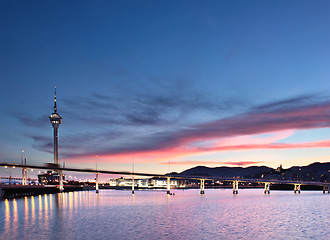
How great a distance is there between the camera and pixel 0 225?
161 feet

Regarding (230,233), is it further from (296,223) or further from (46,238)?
(46,238)

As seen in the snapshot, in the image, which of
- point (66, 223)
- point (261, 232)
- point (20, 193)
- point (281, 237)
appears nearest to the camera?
point (281, 237)

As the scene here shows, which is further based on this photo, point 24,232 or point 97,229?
point 97,229

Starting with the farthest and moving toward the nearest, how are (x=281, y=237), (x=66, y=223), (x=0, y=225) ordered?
(x=66, y=223)
(x=0, y=225)
(x=281, y=237)

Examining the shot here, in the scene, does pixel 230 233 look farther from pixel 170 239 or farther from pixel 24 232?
pixel 24 232

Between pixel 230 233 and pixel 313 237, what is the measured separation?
956 cm

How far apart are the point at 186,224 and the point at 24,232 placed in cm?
2213

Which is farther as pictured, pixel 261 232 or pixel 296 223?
pixel 296 223

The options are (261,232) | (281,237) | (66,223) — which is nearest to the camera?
(281,237)

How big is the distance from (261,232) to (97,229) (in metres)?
21.2

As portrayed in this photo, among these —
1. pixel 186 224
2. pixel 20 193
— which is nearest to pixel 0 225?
pixel 186 224

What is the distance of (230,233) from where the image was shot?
4288 cm

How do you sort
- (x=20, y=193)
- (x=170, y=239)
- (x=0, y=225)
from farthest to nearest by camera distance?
(x=20, y=193) < (x=0, y=225) < (x=170, y=239)

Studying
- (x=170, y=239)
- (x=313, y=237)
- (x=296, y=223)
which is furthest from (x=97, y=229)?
(x=296, y=223)
